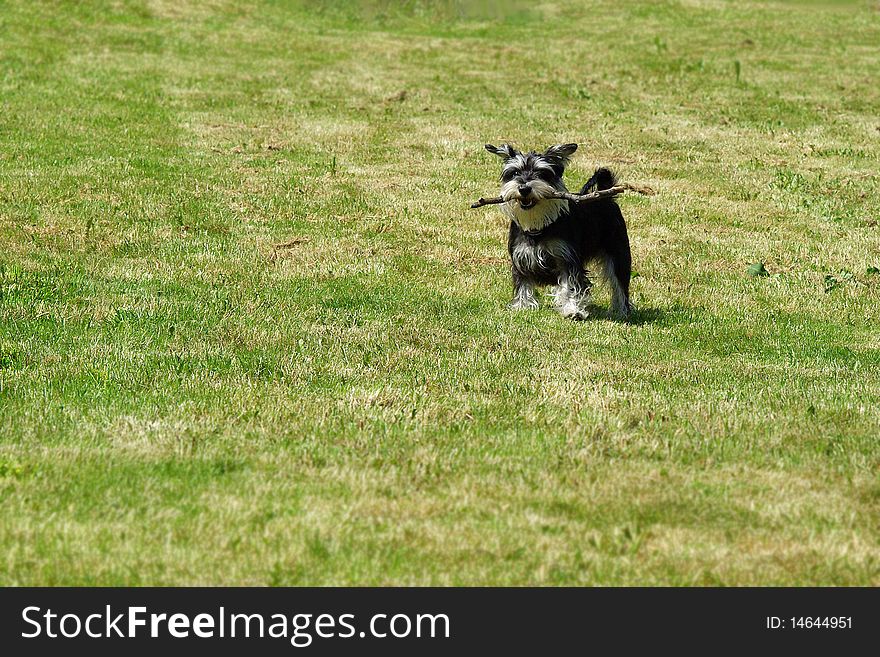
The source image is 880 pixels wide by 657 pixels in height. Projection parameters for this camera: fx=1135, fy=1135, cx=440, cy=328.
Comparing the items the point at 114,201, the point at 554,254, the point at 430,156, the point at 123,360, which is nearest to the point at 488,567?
the point at 123,360

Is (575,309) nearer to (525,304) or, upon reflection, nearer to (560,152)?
(525,304)

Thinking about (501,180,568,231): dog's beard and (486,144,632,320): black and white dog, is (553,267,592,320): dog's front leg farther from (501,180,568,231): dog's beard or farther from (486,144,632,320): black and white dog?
(501,180,568,231): dog's beard

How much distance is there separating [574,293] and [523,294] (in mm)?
619

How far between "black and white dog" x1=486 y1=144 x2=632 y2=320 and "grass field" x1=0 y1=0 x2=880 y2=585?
354 mm

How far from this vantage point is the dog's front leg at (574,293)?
35.3 ft

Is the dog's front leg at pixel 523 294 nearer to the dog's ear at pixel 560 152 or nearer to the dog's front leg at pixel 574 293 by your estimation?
the dog's front leg at pixel 574 293

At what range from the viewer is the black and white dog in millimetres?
10422

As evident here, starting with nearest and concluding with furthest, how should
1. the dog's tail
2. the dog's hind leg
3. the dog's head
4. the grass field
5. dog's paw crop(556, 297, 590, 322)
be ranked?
the grass field, the dog's head, dog's paw crop(556, 297, 590, 322), the dog's tail, the dog's hind leg

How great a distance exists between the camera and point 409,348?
9.49 meters

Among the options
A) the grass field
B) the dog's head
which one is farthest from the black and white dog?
the grass field

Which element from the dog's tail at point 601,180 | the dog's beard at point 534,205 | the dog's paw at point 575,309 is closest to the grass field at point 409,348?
the dog's paw at point 575,309

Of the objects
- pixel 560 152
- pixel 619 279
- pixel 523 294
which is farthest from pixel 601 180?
pixel 523 294
